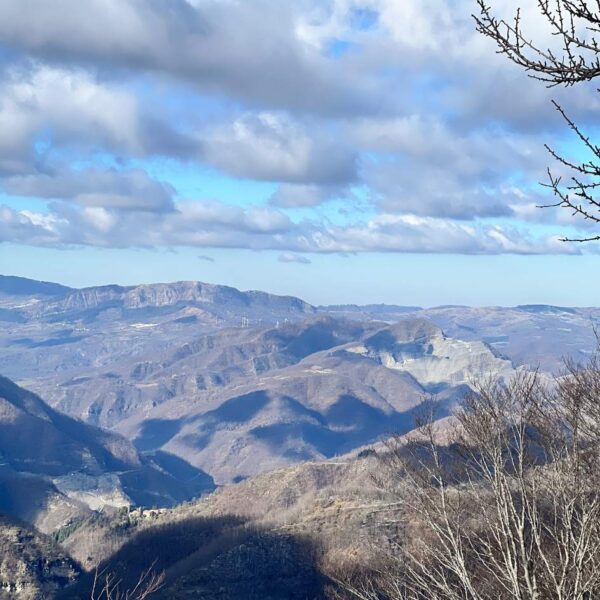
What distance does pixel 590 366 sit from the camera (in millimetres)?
29312

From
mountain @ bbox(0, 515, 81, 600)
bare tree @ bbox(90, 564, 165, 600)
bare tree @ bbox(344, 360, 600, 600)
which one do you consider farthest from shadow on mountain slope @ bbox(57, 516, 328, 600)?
bare tree @ bbox(344, 360, 600, 600)

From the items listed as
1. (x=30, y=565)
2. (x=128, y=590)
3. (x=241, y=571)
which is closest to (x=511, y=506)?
(x=128, y=590)

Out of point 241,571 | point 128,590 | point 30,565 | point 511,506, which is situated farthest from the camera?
Answer: point 30,565

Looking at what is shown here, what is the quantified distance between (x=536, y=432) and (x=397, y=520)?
8952cm

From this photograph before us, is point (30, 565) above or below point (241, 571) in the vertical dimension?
below

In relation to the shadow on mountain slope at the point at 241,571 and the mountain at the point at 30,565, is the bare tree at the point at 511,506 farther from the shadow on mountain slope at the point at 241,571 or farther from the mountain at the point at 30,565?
the mountain at the point at 30,565

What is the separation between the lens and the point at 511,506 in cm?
1576

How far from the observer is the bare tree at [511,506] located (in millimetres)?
14938

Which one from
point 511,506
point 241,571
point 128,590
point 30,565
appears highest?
point 511,506

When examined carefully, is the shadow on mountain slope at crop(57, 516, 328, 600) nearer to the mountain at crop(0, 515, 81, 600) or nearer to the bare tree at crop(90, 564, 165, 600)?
the bare tree at crop(90, 564, 165, 600)

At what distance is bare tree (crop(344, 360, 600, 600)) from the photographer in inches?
588

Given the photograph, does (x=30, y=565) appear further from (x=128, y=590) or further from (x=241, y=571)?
(x=128, y=590)

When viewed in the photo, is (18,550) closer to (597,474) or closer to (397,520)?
(397,520)

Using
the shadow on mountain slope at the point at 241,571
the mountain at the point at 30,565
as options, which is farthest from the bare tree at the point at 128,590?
the mountain at the point at 30,565
